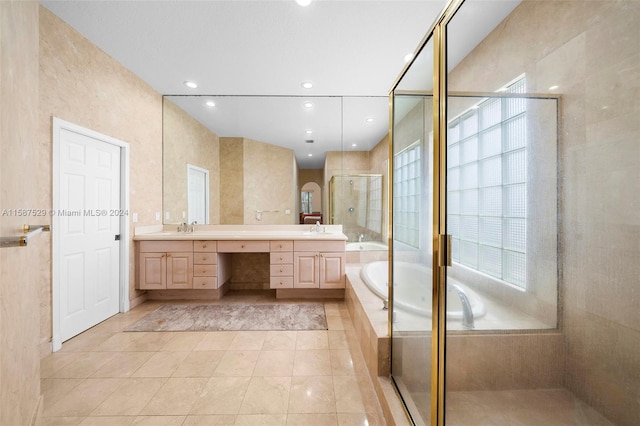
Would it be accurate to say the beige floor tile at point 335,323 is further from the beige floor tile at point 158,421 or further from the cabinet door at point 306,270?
the beige floor tile at point 158,421

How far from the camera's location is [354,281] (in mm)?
2734

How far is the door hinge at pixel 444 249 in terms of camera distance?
0.96 m

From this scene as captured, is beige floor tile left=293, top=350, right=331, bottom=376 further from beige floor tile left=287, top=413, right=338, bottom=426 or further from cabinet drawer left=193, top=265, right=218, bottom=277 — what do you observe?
cabinet drawer left=193, top=265, right=218, bottom=277

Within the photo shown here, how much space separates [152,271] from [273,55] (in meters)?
2.72

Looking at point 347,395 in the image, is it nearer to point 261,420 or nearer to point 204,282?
point 261,420

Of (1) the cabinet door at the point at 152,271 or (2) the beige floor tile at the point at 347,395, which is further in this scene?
(1) the cabinet door at the point at 152,271

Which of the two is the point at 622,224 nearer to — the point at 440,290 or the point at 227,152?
the point at 440,290

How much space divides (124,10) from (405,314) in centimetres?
295

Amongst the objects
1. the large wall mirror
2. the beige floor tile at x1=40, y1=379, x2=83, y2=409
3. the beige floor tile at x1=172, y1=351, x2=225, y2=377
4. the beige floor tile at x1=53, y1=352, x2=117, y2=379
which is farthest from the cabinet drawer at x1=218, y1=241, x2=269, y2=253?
the beige floor tile at x1=40, y1=379, x2=83, y2=409

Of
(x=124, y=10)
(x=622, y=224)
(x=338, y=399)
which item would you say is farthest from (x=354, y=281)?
(x=124, y=10)

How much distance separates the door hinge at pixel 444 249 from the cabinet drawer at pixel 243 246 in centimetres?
237

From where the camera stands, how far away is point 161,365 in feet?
5.98

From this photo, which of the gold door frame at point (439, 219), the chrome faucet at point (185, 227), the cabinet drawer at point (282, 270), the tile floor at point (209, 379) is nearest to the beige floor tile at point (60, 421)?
the tile floor at point (209, 379)

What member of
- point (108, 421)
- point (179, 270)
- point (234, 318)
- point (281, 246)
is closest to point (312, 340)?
point (234, 318)
